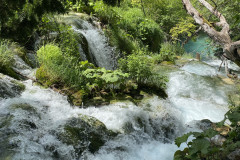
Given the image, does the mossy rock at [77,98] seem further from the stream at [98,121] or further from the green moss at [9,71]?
the green moss at [9,71]

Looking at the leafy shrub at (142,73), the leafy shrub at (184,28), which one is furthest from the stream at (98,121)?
the leafy shrub at (184,28)

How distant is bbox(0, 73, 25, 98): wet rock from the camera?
12.6 ft

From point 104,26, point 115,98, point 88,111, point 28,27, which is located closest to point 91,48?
point 104,26

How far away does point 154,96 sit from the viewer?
5.66m

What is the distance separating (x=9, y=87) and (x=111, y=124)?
209 centimetres

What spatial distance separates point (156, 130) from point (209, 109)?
2.44 m

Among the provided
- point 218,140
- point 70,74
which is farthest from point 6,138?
point 218,140

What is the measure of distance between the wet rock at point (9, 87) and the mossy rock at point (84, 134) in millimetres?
1325

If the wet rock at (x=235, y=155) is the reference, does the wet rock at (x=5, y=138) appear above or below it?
below

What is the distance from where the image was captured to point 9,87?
13.2ft

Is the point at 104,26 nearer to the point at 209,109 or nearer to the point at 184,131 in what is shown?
the point at 209,109

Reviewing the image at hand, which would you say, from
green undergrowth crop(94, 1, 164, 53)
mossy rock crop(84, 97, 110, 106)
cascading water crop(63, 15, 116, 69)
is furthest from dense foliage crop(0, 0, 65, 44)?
green undergrowth crop(94, 1, 164, 53)

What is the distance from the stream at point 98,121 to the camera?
108 inches

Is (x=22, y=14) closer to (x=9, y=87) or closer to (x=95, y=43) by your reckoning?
(x=9, y=87)
